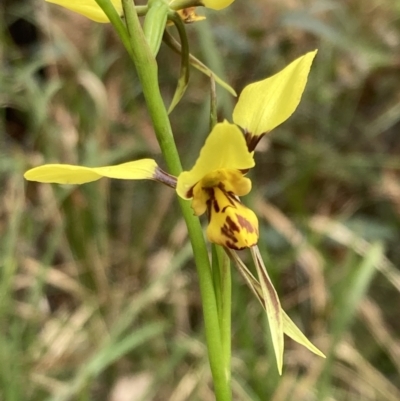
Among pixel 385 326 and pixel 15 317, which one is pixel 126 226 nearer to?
pixel 15 317

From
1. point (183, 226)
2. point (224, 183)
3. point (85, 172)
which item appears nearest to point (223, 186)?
point (224, 183)

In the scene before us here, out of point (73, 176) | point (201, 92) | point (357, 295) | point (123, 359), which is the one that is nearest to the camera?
point (73, 176)

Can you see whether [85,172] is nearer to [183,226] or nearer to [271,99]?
[271,99]

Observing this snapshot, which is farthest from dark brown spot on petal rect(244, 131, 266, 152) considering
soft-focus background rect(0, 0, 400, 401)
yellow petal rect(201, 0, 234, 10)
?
soft-focus background rect(0, 0, 400, 401)

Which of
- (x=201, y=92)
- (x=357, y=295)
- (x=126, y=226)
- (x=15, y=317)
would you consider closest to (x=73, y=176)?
(x=357, y=295)

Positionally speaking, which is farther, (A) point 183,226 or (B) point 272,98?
(A) point 183,226

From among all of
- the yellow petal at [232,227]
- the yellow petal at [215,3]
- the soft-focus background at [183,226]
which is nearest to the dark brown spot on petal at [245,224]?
the yellow petal at [232,227]
